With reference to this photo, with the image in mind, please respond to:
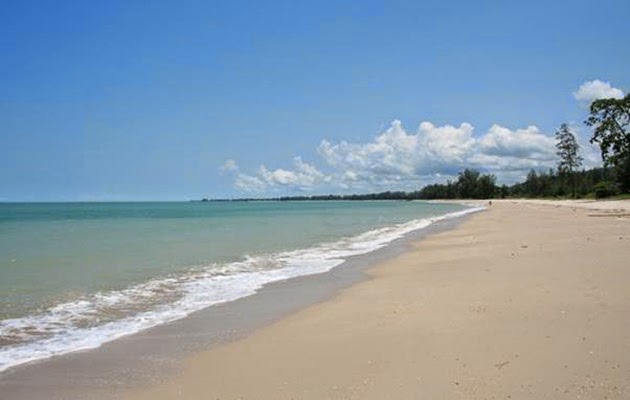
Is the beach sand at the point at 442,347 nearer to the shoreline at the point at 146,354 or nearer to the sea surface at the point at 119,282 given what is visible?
the shoreline at the point at 146,354

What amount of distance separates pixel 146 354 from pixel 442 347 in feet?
12.0

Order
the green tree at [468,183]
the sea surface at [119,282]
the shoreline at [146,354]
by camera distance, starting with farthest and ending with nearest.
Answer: the green tree at [468,183], the sea surface at [119,282], the shoreline at [146,354]

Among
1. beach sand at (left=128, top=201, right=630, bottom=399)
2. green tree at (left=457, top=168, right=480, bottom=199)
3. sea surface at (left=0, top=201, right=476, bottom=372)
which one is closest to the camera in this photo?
beach sand at (left=128, top=201, right=630, bottom=399)

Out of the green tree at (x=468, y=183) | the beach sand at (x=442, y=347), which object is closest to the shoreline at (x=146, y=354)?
the beach sand at (x=442, y=347)

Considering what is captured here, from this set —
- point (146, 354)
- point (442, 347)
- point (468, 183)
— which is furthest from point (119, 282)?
point (468, 183)

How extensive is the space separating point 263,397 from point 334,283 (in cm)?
746

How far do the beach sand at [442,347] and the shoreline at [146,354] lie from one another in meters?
0.34

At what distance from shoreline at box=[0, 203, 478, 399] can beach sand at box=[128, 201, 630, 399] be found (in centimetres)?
34

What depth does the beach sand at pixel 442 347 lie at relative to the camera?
4859mm

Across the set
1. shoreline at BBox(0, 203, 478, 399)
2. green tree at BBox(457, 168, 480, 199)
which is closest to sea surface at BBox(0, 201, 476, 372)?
shoreline at BBox(0, 203, 478, 399)

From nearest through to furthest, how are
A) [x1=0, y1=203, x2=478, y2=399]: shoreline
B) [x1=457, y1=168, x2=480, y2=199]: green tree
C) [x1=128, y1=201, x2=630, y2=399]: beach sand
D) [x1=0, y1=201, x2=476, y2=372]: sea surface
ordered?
[x1=128, y1=201, x2=630, y2=399]: beach sand, [x1=0, y1=203, x2=478, y2=399]: shoreline, [x1=0, y1=201, x2=476, y2=372]: sea surface, [x1=457, y1=168, x2=480, y2=199]: green tree

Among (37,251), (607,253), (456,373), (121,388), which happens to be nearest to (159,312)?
(121,388)

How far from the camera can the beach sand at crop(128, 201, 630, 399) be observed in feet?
15.9

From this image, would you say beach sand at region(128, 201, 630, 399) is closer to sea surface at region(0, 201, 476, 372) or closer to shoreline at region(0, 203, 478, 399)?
shoreline at region(0, 203, 478, 399)
